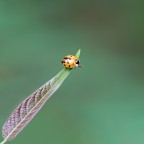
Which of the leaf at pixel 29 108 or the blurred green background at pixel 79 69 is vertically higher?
the blurred green background at pixel 79 69

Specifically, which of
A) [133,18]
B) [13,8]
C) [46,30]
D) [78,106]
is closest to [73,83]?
[78,106]

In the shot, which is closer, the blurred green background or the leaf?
the leaf

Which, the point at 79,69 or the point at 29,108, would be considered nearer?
the point at 29,108

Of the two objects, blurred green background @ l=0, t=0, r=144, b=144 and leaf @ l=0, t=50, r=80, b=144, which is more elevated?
blurred green background @ l=0, t=0, r=144, b=144

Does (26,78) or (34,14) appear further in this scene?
(34,14)

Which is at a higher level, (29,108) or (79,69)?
(79,69)

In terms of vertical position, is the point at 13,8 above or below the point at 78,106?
above

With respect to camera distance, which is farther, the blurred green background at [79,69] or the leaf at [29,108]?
the blurred green background at [79,69]

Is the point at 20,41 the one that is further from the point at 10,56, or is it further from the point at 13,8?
the point at 13,8
